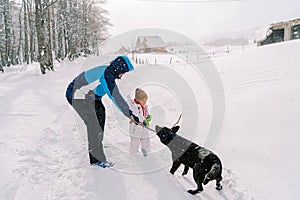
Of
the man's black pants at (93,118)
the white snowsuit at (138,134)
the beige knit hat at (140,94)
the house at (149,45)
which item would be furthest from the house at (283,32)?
the man's black pants at (93,118)

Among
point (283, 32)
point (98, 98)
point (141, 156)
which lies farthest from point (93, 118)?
point (283, 32)

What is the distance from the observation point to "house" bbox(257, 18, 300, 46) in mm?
24419

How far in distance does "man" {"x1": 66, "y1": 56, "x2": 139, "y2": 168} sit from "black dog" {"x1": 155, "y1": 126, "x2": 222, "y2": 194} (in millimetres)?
791

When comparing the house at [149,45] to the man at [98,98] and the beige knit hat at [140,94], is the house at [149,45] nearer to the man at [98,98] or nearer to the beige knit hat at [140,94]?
the beige knit hat at [140,94]

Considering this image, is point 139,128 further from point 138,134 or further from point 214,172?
point 214,172

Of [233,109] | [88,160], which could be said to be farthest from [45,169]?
[233,109]

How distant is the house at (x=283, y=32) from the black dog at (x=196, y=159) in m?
25.6

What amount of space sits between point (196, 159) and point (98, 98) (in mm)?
1973

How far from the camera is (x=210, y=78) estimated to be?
1377 cm

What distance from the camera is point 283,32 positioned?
86.5ft

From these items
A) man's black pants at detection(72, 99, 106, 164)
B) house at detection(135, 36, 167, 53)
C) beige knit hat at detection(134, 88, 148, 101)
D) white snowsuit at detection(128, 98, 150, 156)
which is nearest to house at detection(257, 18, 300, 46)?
house at detection(135, 36, 167, 53)

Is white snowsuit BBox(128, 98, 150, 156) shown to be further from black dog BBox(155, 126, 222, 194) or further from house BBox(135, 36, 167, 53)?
house BBox(135, 36, 167, 53)

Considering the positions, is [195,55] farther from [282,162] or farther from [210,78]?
[282,162]

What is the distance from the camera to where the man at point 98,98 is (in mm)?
3953
